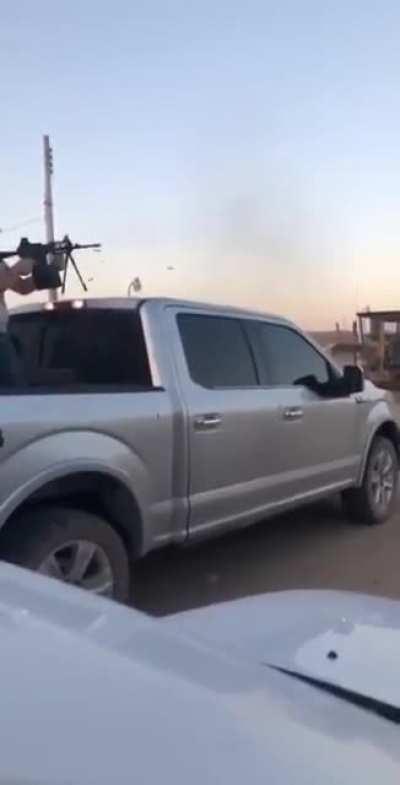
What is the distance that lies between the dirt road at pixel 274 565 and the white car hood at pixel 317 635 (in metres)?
2.35

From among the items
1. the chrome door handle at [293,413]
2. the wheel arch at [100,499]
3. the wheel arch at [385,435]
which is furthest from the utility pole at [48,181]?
the wheel arch at [100,499]

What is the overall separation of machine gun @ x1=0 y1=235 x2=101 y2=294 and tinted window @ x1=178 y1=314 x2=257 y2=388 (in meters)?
0.77

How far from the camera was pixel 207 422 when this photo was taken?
4.89 meters

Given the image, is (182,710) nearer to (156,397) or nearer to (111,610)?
(111,610)

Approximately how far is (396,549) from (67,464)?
3.12m

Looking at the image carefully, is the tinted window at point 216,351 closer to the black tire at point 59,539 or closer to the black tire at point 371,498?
the black tire at point 59,539

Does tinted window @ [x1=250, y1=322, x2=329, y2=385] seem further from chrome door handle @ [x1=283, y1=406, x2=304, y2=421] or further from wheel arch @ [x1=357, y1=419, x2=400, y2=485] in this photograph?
wheel arch @ [x1=357, y1=419, x2=400, y2=485]

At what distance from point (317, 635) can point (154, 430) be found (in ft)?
7.50

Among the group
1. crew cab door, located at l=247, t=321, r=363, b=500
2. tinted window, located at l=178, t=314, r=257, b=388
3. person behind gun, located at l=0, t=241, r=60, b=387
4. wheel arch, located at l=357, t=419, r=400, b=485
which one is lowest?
wheel arch, located at l=357, t=419, r=400, b=485

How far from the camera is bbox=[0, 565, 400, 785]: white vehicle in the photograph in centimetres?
126

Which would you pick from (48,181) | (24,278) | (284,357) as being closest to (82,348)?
(24,278)

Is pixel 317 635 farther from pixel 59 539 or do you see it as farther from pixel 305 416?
pixel 305 416

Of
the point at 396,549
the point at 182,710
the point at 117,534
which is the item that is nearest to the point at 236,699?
the point at 182,710

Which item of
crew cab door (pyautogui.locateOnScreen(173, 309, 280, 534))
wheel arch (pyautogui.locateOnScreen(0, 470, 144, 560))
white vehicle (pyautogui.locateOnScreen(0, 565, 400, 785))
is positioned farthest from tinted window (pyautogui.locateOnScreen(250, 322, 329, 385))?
white vehicle (pyautogui.locateOnScreen(0, 565, 400, 785))
